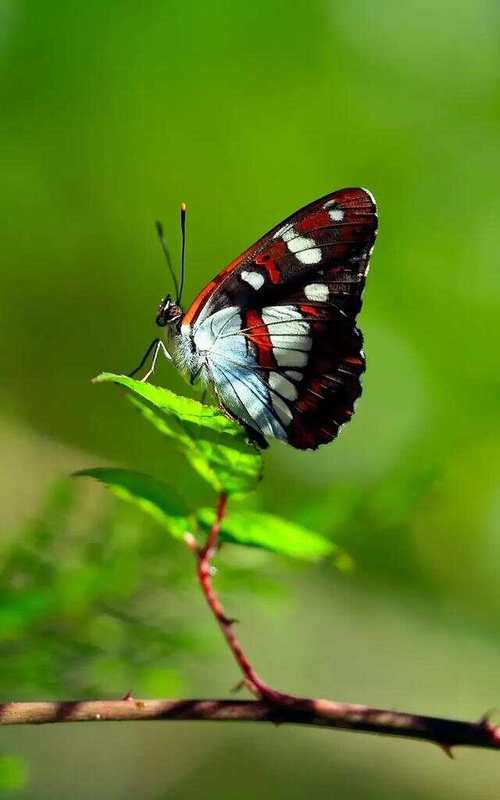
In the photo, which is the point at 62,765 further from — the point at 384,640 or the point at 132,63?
the point at 132,63

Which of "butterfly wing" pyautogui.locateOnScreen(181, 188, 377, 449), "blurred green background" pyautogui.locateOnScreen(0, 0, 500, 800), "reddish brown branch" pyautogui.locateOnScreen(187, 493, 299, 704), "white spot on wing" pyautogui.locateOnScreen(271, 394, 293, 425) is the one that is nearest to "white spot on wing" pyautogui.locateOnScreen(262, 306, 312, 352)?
"butterfly wing" pyautogui.locateOnScreen(181, 188, 377, 449)

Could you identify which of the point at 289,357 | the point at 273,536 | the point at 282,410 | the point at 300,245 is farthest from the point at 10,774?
the point at 300,245

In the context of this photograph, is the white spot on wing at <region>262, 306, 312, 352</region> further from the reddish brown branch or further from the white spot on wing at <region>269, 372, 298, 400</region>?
the reddish brown branch

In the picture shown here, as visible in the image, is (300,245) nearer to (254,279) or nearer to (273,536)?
(254,279)

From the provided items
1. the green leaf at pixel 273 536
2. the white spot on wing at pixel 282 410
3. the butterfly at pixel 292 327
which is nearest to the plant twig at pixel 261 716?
the green leaf at pixel 273 536

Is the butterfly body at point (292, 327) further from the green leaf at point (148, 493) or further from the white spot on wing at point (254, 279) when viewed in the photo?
the green leaf at point (148, 493)
